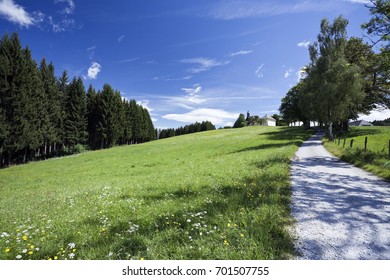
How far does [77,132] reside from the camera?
56781 mm

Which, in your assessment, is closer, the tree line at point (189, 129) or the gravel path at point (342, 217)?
the gravel path at point (342, 217)

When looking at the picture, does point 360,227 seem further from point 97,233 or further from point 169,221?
point 97,233

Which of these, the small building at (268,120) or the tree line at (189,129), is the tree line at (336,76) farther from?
the small building at (268,120)

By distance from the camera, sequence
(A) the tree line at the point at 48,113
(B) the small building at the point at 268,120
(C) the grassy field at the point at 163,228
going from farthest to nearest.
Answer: (B) the small building at the point at 268,120 → (A) the tree line at the point at 48,113 → (C) the grassy field at the point at 163,228

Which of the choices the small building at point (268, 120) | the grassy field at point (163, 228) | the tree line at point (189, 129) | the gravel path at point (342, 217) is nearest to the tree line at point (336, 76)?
the gravel path at point (342, 217)

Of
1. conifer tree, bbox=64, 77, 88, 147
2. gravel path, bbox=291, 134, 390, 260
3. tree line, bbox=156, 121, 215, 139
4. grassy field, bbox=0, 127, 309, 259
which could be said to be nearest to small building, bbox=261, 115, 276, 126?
tree line, bbox=156, 121, 215, 139

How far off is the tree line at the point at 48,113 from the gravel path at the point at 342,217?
42.2 metres

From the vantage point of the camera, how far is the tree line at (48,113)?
35000 millimetres

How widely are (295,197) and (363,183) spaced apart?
14.6ft

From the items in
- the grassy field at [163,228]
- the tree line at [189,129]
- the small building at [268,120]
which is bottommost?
the grassy field at [163,228]

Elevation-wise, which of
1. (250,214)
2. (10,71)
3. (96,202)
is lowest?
(96,202)

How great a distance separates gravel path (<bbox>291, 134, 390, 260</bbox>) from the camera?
4215mm

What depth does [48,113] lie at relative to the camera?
4866cm
